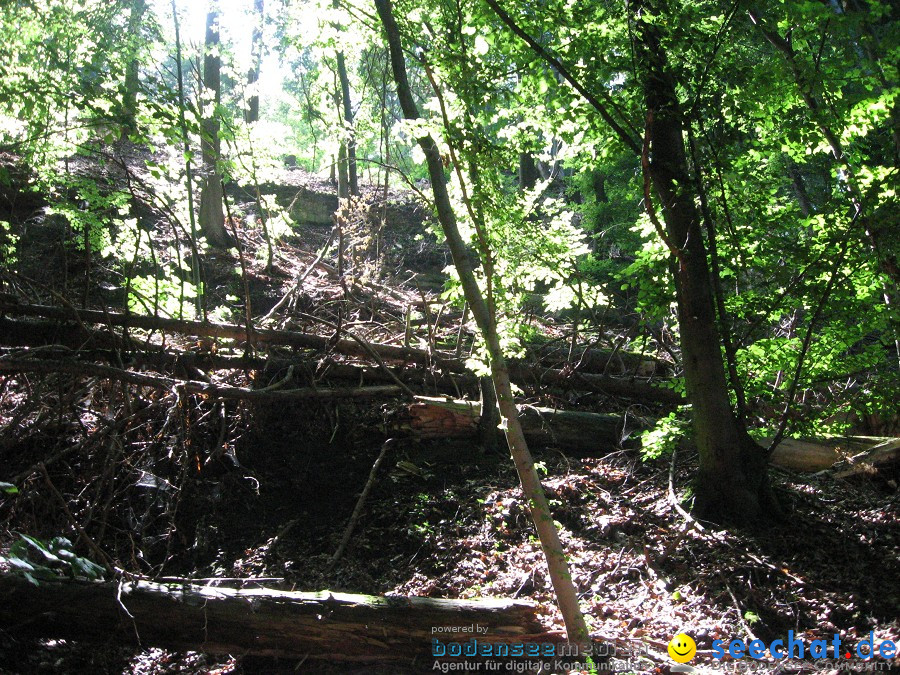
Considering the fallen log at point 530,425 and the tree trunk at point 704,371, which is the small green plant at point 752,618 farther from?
the fallen log at point 530,425

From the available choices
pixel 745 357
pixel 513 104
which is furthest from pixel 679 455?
pixel 513 104

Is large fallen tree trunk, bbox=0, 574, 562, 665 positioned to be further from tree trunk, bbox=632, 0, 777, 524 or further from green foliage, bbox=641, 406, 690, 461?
tree trunk, bbox=632, 0, 777, 524

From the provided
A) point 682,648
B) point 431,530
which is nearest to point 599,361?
point 431,530

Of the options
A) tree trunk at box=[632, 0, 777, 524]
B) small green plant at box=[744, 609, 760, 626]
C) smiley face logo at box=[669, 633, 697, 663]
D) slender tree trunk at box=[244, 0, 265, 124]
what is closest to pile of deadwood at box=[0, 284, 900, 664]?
tree trunk at box=[632, 0, 777, 524]

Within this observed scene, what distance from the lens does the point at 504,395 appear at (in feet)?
12.3

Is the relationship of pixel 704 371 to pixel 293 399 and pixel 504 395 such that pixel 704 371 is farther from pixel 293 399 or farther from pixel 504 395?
pixel 293 399

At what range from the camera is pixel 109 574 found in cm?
401

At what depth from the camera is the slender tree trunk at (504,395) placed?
3492 millimetres

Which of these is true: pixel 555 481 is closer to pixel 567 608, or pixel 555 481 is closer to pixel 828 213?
pixel 567 608

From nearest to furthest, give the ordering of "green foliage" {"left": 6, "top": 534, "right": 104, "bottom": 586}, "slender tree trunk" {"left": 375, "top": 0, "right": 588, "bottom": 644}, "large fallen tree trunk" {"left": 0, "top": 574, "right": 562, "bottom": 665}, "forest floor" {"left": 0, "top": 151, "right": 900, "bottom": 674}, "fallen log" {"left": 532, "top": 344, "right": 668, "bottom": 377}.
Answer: "green foliage" {"left": 6, "top": 534, "right": 104, "bottom": 586}
"slender tree trunk" {"left": 375, "top": 0, "right": 588, "bottom": 644}
"large fallen tree trunk" {"left": 0, "top": 574, "right": 562, "bottom": 665}
"forest floor" {"left": 0, "top": 151, "right": 900, "bottom": 674}
"fallen log" {"left": 532, "top": 344, "right": 668, "bottom": 377}

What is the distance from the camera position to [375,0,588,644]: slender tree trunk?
349cm

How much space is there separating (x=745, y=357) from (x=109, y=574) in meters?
5.45

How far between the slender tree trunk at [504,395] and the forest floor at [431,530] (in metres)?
0.53

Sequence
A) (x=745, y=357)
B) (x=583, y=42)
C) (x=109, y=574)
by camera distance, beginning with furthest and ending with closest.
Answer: (x=745, y=357) → (x=583, y=42) → (x=109, y=574)
